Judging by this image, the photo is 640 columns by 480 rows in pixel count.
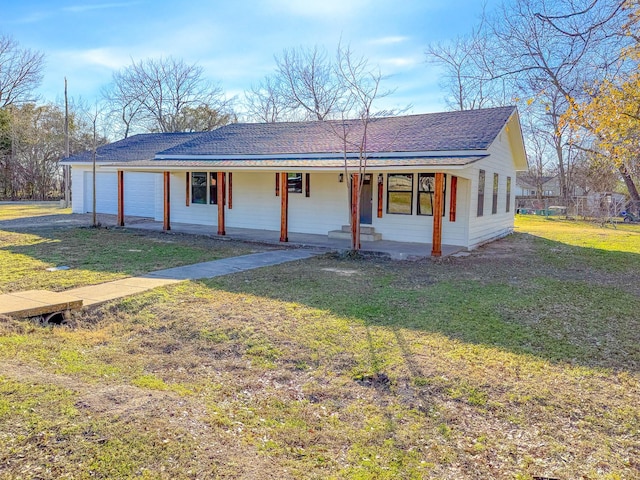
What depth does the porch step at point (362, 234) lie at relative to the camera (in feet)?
42.8

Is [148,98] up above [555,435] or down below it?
above

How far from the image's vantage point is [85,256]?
985 cm

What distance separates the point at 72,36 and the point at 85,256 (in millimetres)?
11194

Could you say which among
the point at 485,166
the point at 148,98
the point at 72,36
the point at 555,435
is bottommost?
the point at 555,435

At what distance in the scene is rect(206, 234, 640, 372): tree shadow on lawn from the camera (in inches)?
199

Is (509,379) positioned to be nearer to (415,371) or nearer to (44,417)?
(415,371)

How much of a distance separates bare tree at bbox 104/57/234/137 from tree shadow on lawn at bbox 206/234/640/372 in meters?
30.1

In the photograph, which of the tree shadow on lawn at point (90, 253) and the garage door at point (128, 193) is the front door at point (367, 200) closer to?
the tree shadow on lawn at point (90, 253)

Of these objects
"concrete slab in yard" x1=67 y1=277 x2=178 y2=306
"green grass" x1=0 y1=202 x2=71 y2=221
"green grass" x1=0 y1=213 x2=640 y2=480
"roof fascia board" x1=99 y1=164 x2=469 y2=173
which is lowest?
"green grass" x1=0 y1=213 x2=640 y2=480

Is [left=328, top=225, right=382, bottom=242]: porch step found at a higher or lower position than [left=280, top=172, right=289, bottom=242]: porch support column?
lower

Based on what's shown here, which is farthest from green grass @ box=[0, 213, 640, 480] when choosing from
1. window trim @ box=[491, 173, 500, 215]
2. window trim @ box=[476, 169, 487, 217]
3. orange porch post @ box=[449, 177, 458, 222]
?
window trim @ box=[491, 173, 500, 215]

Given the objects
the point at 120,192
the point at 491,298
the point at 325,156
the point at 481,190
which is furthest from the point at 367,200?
the point at 120,192

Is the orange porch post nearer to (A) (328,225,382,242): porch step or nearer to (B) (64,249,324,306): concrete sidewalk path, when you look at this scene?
(A) (328,225,382,242): porch step

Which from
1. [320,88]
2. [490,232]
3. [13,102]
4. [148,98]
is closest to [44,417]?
[490,232]
